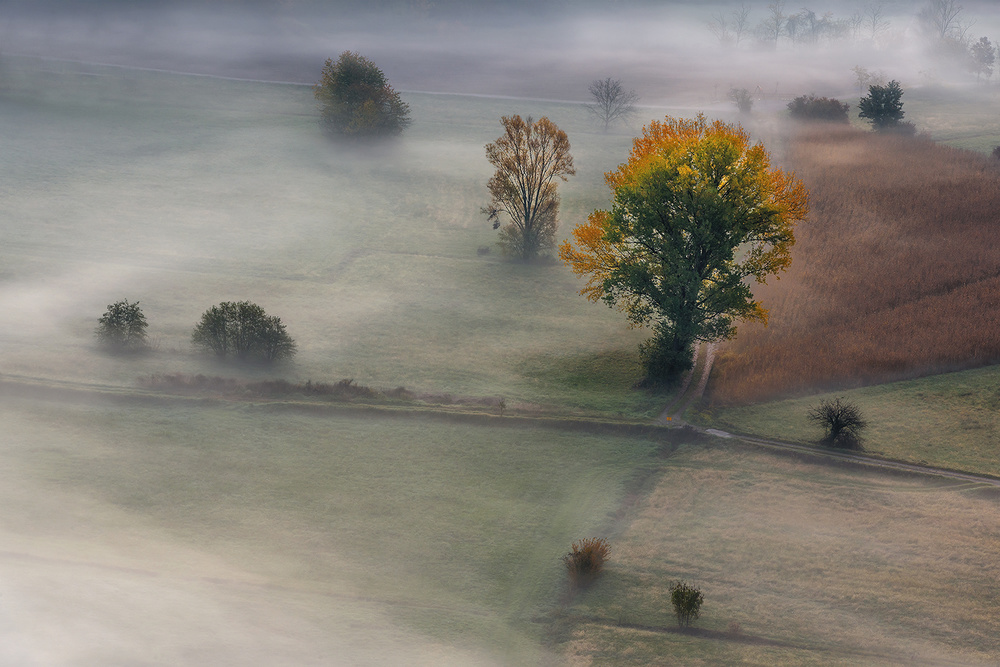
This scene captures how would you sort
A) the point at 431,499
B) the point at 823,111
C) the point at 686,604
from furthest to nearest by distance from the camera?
Result: the point at 823,111 < the point at 431,499 < the point at 686,604

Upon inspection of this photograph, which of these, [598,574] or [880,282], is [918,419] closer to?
[598,574]

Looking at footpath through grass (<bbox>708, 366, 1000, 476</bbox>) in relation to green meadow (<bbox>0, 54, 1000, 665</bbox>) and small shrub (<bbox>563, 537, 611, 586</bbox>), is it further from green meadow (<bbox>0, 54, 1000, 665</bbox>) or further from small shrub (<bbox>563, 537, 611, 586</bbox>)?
small shrub (<bbox>563, 537, 611, 586</bbox>)

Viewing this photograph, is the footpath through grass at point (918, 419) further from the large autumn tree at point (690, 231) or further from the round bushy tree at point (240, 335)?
the round bushy tree at point (240, 335)

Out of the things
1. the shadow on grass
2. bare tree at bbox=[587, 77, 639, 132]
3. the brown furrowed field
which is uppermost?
bare tree at bbox=[587, 77, 639, 132]

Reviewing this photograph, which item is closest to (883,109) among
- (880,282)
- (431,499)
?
(880,282)

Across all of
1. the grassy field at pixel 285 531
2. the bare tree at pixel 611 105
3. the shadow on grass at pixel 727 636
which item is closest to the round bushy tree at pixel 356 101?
the bare tree at pixel 611 105

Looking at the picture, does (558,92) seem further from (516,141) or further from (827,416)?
(827,416)

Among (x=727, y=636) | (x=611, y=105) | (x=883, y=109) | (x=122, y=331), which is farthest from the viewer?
(x=611, y=105)

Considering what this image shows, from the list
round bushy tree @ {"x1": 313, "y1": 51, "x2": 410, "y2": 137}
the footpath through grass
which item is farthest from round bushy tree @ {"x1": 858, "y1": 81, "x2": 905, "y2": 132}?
the footpath through grass
